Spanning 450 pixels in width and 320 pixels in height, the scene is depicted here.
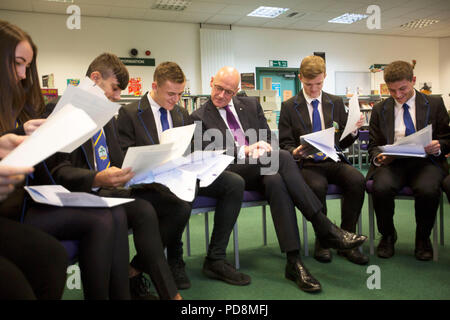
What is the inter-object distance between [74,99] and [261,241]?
1.72 metres

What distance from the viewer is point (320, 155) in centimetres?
214

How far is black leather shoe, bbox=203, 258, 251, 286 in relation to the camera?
171 cm

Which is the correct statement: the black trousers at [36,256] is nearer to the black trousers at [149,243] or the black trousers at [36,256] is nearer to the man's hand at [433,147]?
the black trousers at [149,243]

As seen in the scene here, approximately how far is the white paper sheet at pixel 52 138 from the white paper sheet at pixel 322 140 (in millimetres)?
1100

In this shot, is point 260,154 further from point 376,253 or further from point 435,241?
point 435,241

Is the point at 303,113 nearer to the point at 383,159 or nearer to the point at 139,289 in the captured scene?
the point at 383,159

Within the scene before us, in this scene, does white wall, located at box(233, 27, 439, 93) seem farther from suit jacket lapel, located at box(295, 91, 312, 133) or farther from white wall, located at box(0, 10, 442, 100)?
suit jacket lapel, located at box(295, 91, 312, 133)

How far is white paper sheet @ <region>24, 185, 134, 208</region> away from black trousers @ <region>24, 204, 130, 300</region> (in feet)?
0.10

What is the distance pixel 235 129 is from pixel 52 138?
4.64 ft

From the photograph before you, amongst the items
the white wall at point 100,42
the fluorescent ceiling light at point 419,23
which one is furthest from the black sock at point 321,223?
the fluorescent ceiling light at point 419,23

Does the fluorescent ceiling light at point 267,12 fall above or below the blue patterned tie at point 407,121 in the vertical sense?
above

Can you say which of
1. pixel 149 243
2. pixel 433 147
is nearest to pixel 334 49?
pixel 433 147

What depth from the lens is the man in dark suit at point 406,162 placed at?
6.35 feet
